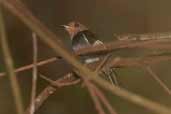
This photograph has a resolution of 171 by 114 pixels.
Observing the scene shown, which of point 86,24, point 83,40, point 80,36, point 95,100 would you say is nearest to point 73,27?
point 86,24

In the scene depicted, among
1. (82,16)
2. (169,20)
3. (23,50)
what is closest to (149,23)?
(169,20)

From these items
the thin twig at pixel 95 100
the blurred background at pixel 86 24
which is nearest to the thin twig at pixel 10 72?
the thin twig at pixel 95 100

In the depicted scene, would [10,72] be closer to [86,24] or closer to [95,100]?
[95,100]

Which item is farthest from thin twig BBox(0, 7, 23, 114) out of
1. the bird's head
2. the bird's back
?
the bird's head

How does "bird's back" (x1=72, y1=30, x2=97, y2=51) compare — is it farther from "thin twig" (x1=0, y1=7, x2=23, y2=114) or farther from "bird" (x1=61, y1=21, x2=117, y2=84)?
"thin twig" (x1=0, y1=7, x2=23, y2=114)

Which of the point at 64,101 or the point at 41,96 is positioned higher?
the point at 41,96

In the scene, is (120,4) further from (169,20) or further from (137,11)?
(169,20)

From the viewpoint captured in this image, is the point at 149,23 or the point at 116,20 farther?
the point at 116,20

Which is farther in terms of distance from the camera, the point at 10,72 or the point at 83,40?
the point at 83,40
